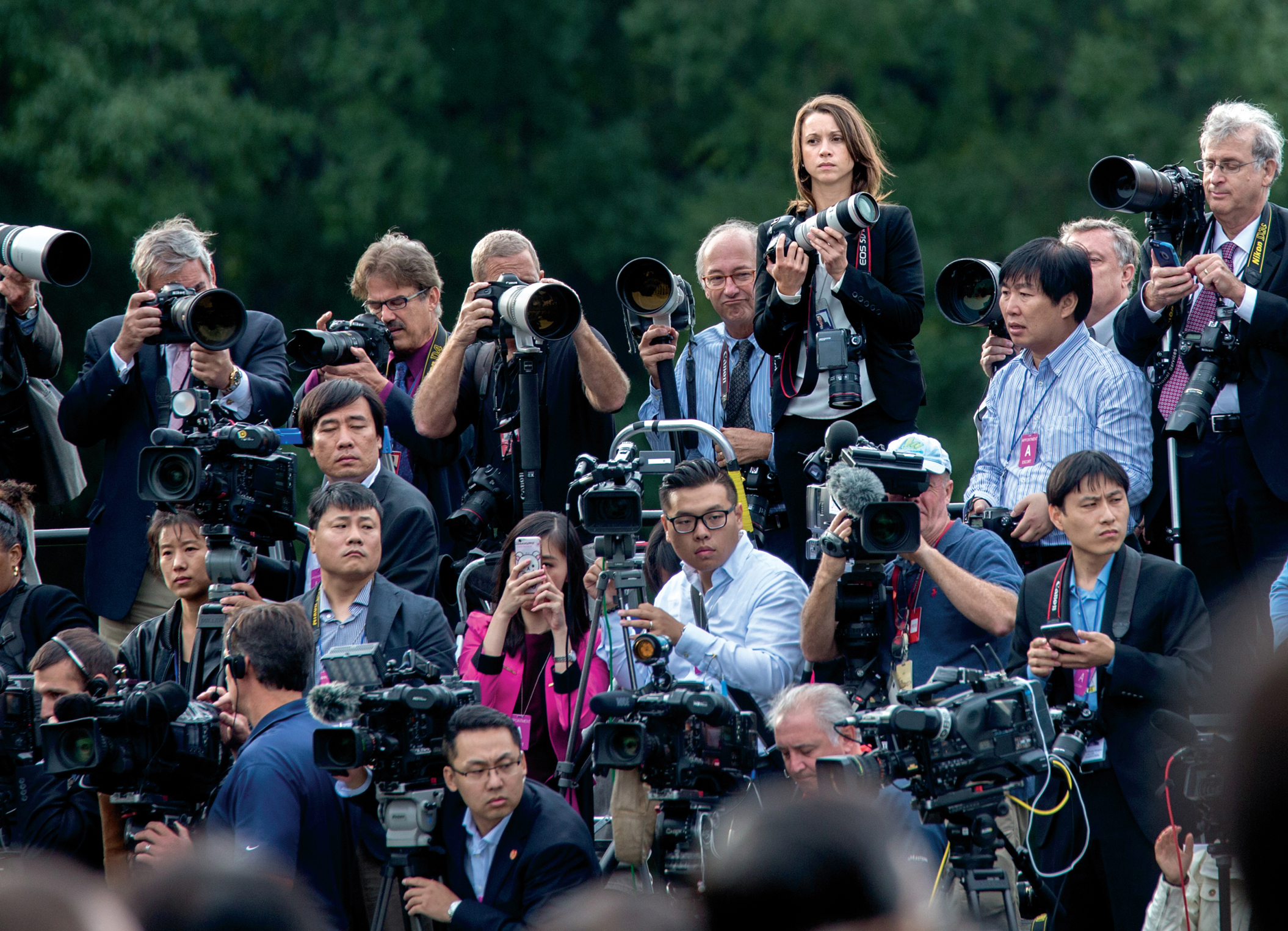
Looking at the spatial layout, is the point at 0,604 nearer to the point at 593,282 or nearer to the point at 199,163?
the point at 199,163

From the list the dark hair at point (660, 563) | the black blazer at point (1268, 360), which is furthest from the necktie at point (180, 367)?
the black blazer at point (1268, 360)

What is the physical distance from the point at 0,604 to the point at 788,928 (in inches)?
173

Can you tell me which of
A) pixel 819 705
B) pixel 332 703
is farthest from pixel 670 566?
pixel 332 703

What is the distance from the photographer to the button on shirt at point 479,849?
167 inches

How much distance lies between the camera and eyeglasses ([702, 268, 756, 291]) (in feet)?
20.0

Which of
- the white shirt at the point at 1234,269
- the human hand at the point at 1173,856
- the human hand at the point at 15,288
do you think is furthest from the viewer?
the human hand at the point at 15,288

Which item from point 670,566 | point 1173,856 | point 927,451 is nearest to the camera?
point 1173,856

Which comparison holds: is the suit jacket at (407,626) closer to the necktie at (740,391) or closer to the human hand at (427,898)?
the human hand at (427,898)

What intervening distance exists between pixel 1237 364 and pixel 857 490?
1454 mm

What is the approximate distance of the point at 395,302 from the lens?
600 cm

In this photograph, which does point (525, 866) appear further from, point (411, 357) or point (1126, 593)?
point (411, 357)

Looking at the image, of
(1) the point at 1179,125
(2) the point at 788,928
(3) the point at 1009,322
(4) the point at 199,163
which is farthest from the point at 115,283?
(2) the point at 788,928

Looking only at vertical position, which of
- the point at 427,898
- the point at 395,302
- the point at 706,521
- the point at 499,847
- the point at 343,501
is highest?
the point at 395,302

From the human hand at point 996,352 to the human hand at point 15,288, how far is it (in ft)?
10.4
